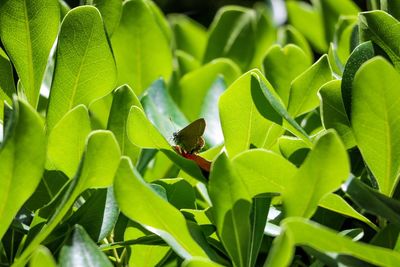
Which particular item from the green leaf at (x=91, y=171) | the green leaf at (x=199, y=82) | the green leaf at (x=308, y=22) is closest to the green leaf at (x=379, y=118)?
the green leaf at (x=91, y=171)

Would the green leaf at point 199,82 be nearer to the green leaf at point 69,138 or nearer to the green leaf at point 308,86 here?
the green leaf at point 308,86

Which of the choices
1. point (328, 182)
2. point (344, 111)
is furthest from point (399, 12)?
point (328, 182)

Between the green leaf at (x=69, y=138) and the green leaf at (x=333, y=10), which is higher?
the green leaf at (x=69, y=138)

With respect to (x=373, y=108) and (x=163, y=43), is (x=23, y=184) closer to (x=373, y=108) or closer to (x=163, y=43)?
(x=373, y=108)

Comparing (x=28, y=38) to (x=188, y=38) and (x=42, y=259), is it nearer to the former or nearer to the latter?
(x=42, y=259)

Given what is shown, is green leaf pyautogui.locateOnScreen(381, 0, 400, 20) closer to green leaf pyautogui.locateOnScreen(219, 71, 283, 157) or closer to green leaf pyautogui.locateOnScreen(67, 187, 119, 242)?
green leaf pyautogui.locateOnScreen(219, 71, 283, 157)

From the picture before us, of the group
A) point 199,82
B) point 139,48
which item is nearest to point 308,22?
point 199,82

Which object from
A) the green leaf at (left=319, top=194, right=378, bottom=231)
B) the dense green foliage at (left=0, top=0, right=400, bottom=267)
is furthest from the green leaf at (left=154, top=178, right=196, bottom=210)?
the green leaf at (left=319, top=194, right=378, bottom=231)
